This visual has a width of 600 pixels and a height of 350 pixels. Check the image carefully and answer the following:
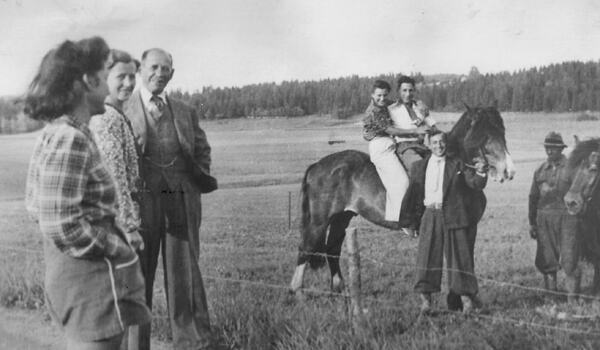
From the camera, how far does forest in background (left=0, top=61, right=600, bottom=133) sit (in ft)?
14.7

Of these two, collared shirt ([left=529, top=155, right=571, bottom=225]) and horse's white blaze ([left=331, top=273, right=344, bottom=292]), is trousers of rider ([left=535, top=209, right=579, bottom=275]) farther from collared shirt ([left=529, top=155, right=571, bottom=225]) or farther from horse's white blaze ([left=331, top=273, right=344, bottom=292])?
horse's white blaze ([left=331, top=273, right=344, bottom=292])

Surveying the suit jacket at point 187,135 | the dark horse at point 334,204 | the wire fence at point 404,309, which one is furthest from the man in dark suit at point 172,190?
the dark horse at point 334,204

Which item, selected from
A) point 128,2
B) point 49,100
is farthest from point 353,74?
point 49,100

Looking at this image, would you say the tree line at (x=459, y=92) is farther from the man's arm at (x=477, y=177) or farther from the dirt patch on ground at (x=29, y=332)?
the dirt patch on ground at (x=29, y=332)

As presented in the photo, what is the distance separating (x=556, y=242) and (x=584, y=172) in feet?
1.56

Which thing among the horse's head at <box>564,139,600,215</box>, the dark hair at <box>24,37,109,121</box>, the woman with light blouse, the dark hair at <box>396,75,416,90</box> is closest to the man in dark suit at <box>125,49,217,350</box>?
the woman with light blouse

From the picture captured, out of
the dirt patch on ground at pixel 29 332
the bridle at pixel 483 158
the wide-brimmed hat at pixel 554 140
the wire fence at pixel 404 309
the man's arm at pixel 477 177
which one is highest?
the wide-brimmed hat at pixel 554 140

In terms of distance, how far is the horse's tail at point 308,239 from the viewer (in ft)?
→ 18.0

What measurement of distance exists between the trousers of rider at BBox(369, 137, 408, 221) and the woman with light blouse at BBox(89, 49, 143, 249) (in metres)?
1.79

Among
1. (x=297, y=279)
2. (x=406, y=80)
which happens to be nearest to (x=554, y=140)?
(x=406, y=80)

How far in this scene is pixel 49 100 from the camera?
3143 mm

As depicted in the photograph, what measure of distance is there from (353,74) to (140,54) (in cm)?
172

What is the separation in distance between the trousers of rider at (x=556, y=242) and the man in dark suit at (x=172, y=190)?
7.75 feet

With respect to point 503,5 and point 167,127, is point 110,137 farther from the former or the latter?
point 503,5
